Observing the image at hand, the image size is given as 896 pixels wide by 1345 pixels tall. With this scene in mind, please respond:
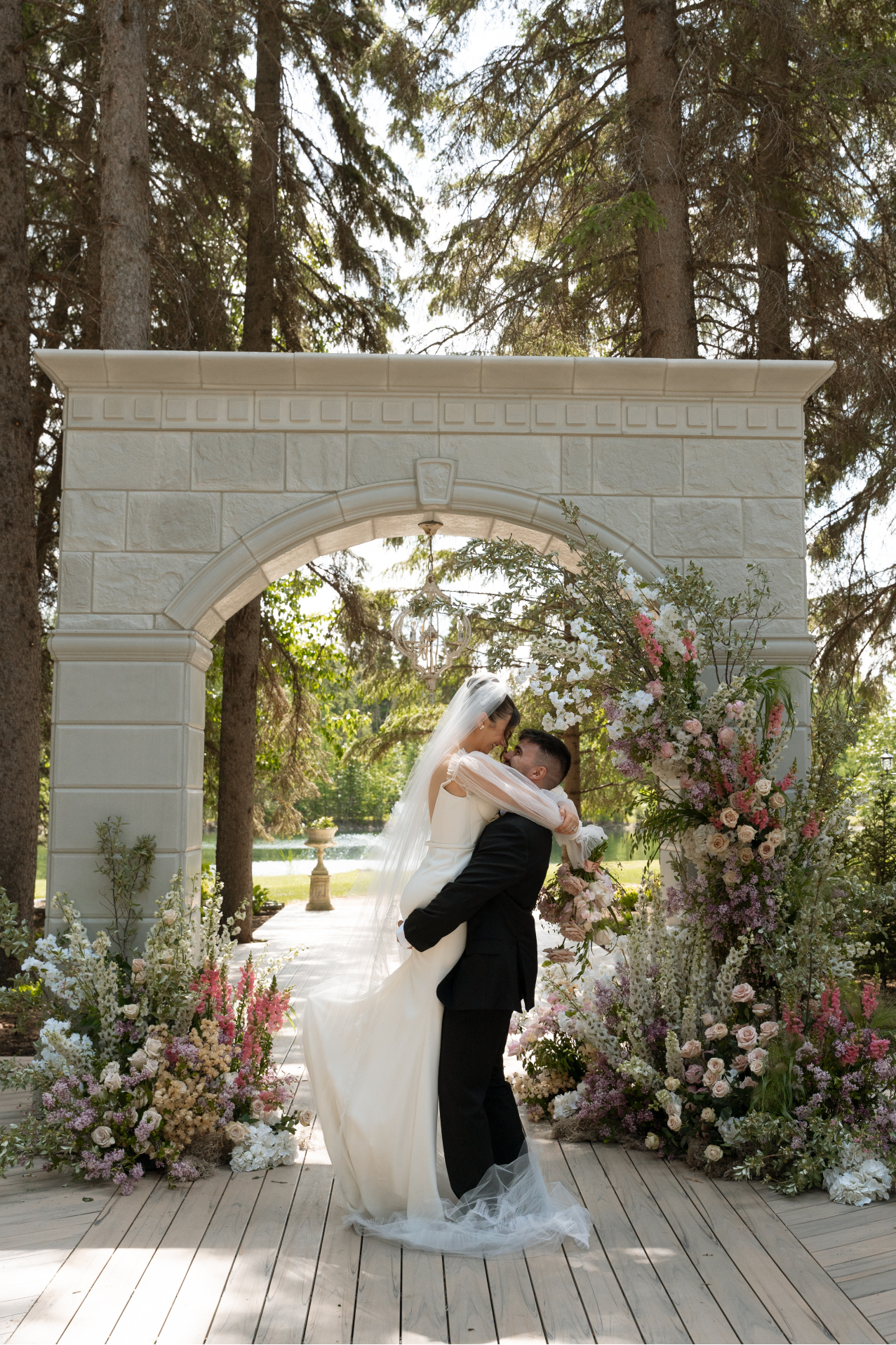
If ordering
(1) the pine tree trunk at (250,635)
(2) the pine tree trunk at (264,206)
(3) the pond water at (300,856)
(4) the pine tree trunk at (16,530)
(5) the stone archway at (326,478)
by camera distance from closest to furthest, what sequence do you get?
1. (5) the stone archway at (326,478)
2. (4) the pine tree trunk at (16,530)
3. (2) the pine tree trunk at (264,206)
4. (1) the pine tree trunk at (250,635)
5. (3) the pond water at (300,856)

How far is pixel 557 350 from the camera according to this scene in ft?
29.9

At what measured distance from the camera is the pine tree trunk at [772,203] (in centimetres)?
755

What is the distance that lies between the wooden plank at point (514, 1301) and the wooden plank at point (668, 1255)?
412 millimetres

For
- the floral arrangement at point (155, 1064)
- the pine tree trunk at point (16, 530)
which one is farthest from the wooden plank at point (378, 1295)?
the pine tree trunk at point (16, 530)

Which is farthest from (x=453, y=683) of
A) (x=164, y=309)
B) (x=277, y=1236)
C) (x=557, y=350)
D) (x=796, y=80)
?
(x=277, y=1236)

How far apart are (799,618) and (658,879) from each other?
1451 mm

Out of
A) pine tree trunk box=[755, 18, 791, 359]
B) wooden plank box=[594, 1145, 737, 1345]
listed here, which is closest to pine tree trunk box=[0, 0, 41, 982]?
wooden plank box=[594, 1145, 737, 1345]

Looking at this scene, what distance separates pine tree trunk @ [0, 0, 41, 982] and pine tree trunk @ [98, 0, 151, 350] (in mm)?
1614

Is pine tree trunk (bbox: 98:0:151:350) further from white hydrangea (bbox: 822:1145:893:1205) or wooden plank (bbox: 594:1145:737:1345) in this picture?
white hydrangea (bbox: 822:1145:893:1205)

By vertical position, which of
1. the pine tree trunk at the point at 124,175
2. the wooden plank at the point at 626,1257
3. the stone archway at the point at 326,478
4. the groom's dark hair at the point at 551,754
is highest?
the pine tree trunk at the point at 124,175

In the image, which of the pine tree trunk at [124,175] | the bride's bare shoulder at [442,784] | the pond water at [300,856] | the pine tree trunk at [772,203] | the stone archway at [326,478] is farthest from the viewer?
the pond water at [300,856]

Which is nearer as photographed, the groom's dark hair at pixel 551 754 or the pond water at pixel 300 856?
the groom's dark hair at pixel 551 754

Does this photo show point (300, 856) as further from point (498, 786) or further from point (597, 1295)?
point (597, 1295)

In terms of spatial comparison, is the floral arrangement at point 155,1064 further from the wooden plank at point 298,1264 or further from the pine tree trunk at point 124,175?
the pine tree trunk at point 124,175
